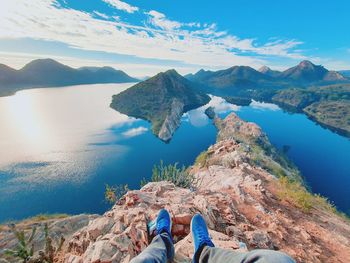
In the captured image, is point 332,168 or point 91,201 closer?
point 91,201

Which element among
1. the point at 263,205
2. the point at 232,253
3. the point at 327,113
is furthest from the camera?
the point at 327,113

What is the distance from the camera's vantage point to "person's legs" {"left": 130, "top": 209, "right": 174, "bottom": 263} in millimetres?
3895

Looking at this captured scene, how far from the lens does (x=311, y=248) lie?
8055 millimetres

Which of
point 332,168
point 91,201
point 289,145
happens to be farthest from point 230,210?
point 289,145

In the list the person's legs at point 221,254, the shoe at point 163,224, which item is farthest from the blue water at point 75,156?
the person's legs at point 221,254

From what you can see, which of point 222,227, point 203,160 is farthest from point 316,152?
point 222,227

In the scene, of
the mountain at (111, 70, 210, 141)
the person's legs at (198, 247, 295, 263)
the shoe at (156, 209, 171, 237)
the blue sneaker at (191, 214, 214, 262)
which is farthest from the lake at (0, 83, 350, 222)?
the person's legs at (198, 247, 295, 263)

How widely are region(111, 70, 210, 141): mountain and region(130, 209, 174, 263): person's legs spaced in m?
107

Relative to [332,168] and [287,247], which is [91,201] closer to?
[287,247]

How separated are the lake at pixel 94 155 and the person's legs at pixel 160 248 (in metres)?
47.4

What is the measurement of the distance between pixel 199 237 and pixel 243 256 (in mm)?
1790

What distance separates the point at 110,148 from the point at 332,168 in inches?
2979

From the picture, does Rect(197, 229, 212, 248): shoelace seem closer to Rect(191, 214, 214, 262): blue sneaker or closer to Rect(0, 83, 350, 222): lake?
Rect(191, 214, 214, 262): blue sneaker

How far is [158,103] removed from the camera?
16138 centimetres
